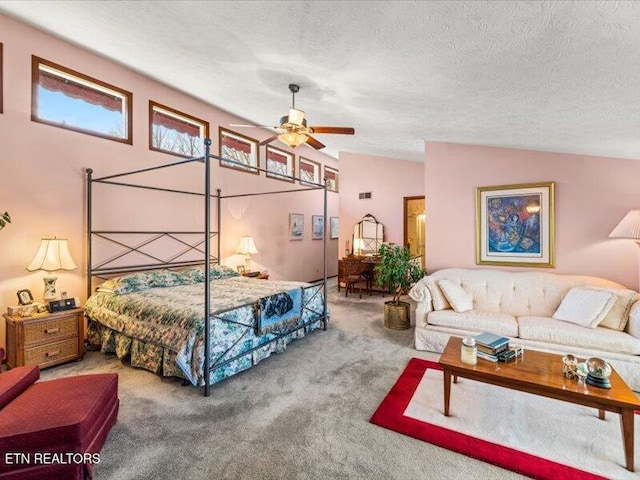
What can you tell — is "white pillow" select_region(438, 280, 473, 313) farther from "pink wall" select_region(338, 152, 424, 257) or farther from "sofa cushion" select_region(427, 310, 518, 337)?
"pink wall" select_region(338, 152, 424, 257)

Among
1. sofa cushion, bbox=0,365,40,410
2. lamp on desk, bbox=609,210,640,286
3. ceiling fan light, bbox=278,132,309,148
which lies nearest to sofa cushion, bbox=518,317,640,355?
lamp on desk, bbox=609,210,640,286

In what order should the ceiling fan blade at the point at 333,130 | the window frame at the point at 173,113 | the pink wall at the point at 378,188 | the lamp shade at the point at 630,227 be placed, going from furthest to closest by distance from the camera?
1. the pink wall at the point at 378,188
2. the window frame at the point at 173,113
3. the ceiling fan blade at the point at 333,130
4. the lamp shade at the point at 630,227

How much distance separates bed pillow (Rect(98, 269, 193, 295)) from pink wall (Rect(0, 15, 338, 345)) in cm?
47

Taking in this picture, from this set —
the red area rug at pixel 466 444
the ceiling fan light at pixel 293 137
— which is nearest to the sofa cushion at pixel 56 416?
the red area rug at pixel 466 444

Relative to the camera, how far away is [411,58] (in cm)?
234

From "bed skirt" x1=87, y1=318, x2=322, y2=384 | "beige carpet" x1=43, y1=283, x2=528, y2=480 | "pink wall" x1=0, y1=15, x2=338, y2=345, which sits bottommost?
"beige carpet" x1=43, y1=283, x2=528, y2=480

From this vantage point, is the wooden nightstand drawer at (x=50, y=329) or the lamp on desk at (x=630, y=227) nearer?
the wooden nightstand drawer at (x=50, y=329)

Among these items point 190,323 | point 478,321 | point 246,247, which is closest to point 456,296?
point 478,321

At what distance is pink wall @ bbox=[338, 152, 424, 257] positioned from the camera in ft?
23.2

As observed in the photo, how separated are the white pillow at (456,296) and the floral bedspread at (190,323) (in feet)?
5.87

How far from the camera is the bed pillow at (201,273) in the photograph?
14.8 feet

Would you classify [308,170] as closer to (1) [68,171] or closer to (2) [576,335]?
(1) [68,171]

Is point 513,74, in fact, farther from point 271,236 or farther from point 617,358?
point 271,236

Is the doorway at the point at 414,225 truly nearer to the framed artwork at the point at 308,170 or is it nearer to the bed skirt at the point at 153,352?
the framed artwork at the point at 308,170
